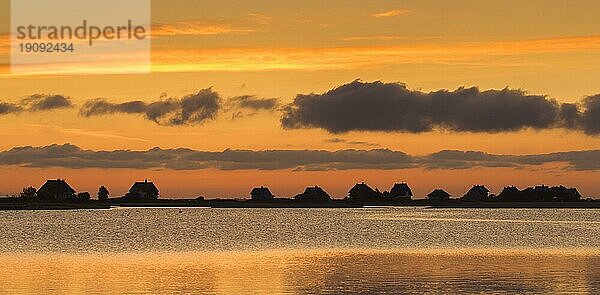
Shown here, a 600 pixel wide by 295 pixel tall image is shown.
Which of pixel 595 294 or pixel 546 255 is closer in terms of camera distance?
pixel 595 294

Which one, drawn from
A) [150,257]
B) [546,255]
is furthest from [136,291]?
[546,255]

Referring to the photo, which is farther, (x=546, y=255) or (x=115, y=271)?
(x=546, y=255)

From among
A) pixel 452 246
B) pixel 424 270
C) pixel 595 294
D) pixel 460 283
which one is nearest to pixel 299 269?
pixel 424 270

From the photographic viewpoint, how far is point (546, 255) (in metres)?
83.8

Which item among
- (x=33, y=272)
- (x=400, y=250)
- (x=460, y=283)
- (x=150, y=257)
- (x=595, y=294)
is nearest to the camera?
(x=595, y=294)

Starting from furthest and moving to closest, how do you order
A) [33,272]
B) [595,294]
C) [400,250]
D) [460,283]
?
1. [400,250]
2. [33,272]
3. [460,283]
4. [595,294]

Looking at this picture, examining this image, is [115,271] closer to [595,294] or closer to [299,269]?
[299,269]

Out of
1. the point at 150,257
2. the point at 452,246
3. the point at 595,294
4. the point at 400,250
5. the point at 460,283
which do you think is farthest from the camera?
the point at 452,246

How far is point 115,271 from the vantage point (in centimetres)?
6712

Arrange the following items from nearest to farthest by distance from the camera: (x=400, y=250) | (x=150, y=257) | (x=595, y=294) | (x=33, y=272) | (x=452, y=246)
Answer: (x=595, y=294) < (x=33, y=272) < (x=150, y=257) < (x=400, y=250) < (x=452, y=246)

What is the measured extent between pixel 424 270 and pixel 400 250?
1008 inches

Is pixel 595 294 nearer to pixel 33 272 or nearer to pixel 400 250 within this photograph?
pixel 33 272

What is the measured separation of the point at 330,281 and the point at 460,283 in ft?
23.6

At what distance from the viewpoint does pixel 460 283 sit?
2259 inches
